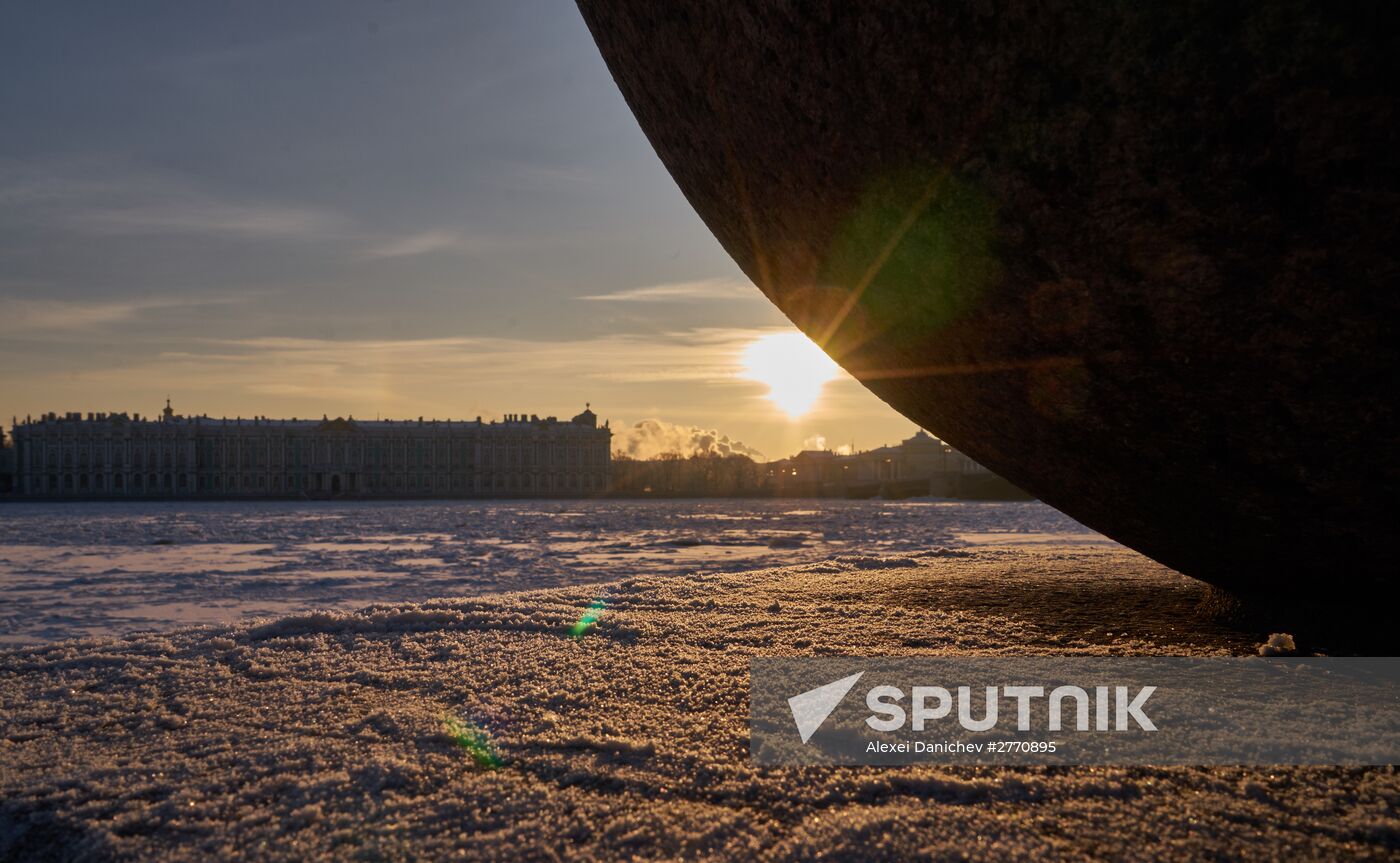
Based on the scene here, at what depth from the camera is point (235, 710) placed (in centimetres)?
318

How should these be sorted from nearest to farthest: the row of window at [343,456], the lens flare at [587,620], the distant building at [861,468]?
the lens flare at [587,620], the distant building at [861,468], the row of window at [343,456]

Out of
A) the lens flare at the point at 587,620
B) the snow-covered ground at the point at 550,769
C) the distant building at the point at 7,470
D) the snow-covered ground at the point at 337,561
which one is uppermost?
the distant building at the point at 7,470

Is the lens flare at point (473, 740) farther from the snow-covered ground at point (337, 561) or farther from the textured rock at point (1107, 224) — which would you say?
the snow-covered ground at point (337, 561)

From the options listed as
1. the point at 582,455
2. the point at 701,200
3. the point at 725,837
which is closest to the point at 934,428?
the point at 701,200

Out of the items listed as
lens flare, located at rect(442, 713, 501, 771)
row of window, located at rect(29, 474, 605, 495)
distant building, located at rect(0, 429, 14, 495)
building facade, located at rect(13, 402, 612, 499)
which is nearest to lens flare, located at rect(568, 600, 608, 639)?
lens flare, located at rect(442, 713, 501, 771)

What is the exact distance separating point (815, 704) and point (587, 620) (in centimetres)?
199

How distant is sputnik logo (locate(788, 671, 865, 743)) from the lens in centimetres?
278

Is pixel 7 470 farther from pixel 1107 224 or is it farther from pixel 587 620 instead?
pixel 1107 224

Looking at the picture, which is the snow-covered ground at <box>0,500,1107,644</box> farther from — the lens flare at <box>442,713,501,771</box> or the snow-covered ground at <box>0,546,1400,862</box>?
the lens flare at <box>442,713,501,771</box>

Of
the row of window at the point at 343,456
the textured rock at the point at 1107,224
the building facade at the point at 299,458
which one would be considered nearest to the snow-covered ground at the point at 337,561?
the textured rock at the point at 1107,224

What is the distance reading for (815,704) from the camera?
298cm

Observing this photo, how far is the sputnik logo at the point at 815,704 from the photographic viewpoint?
278 cm

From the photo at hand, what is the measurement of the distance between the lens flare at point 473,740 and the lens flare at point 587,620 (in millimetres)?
1403

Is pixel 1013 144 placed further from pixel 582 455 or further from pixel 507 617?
pixel 582 455
